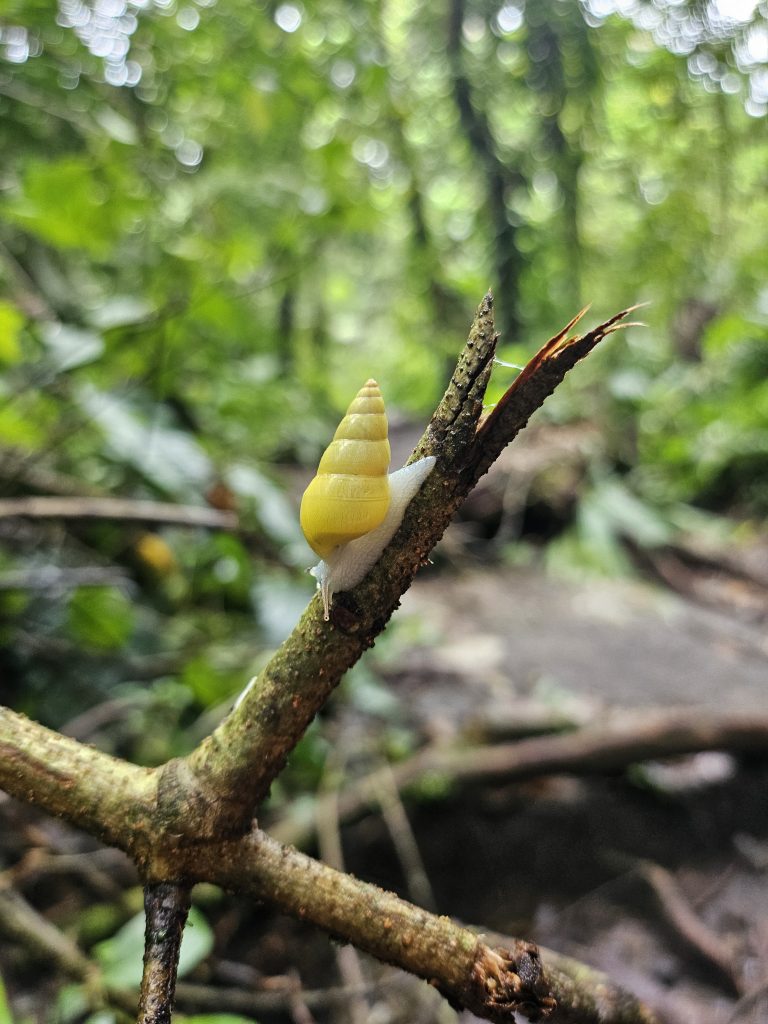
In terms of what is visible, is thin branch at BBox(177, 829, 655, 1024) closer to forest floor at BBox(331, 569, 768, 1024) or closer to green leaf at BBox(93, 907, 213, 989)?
green leaf at BBox(93, 907, 213, 989)

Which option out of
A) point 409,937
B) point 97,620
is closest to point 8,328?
point 97,620

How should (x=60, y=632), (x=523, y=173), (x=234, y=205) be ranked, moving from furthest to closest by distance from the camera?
1. (x=523, y=173)
2. (x=234, y=205)
3. (x=60, y=632)

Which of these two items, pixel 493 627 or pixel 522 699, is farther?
pixel 493 627

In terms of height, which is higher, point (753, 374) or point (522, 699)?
point (753, 374)

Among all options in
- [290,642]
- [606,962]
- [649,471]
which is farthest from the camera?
[649,471]

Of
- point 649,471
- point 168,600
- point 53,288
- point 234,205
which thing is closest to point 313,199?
point 234,205

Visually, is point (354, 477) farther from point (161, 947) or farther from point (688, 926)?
point (688, 926)

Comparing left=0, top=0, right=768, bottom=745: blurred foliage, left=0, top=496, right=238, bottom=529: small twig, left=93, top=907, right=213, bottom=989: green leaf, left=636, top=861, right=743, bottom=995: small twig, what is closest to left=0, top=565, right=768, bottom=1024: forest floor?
left=636, top=861, right=743, bottom=995: small twig

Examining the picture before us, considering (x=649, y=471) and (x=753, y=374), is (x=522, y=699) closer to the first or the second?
(x=649, y=471)
